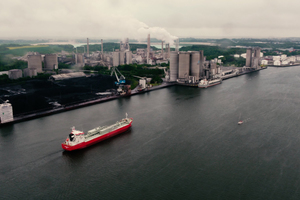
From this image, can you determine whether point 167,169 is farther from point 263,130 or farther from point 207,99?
point 207,99

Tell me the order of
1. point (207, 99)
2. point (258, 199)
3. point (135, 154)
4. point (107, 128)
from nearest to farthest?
point (258, 199), point (135, 154), point (107, 128), point (207, 99)

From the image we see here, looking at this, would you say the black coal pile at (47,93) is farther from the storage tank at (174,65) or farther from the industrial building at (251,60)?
the industrial building at (251,60)

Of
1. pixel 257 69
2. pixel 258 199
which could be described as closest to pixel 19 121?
pixel 258 199

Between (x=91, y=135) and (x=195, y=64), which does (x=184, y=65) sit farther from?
(x=91, y=135)

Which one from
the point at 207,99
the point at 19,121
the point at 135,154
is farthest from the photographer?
the point at 207,99

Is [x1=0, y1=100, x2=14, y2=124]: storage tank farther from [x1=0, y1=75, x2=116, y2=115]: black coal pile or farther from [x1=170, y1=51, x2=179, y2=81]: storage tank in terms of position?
[x1=170, y1=51, x2=179, y2=81]: storage tank

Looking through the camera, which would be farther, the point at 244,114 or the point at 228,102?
the point at 228,102
